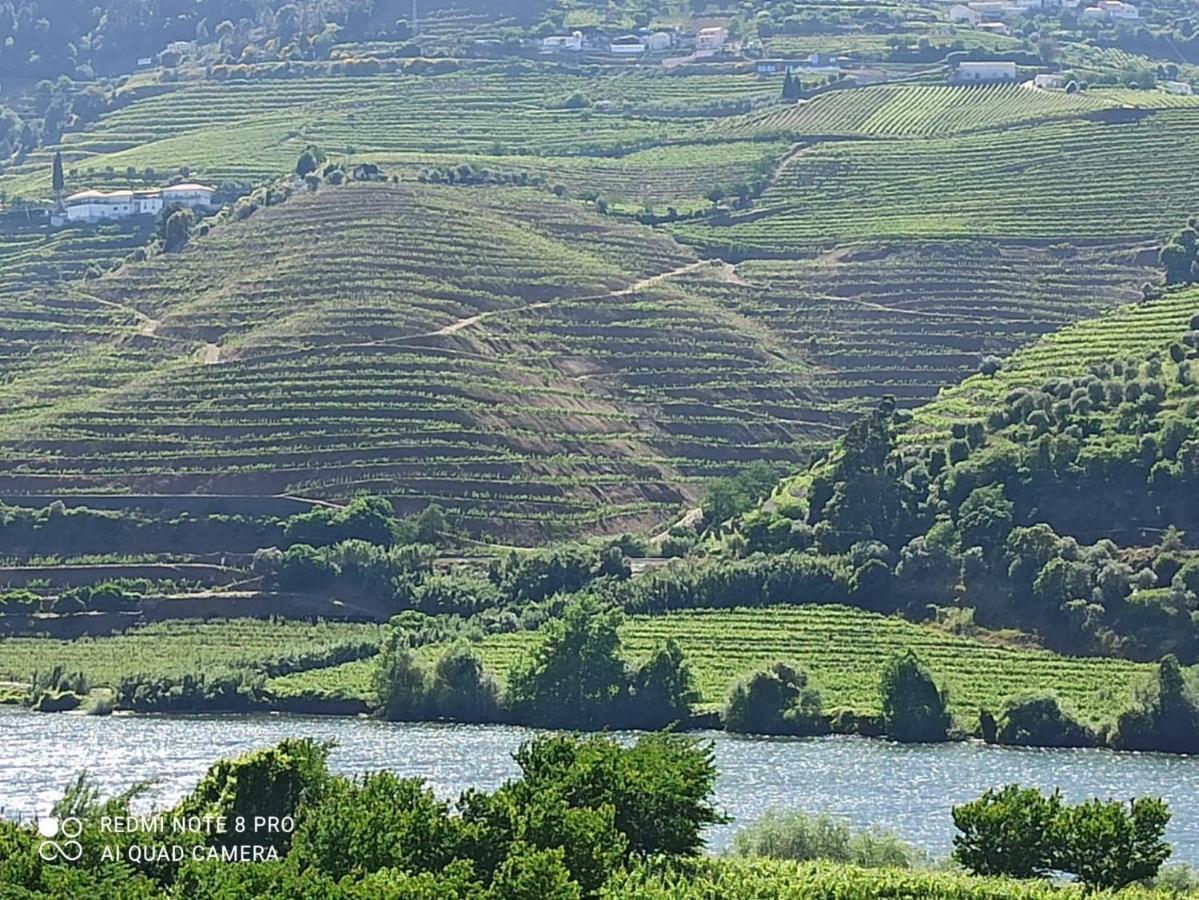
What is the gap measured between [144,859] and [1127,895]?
18.4 metres

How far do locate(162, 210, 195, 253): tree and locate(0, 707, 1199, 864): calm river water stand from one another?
52.3m

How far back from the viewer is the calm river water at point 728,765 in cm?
7425

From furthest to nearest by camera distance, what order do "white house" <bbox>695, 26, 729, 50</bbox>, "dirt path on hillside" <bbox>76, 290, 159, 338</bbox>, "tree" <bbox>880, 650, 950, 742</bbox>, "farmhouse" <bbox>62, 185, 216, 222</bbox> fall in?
"white house" <bbox>695, 26, 729, 50</bbox>, "farmhouse" <bbox>62, 185, 216, 222</bbox>, "dirt path on hillside" <bbox>76, 290, 159, 338</bbox>, "tree" <bbox>880, 650, 950, 742</bbox>

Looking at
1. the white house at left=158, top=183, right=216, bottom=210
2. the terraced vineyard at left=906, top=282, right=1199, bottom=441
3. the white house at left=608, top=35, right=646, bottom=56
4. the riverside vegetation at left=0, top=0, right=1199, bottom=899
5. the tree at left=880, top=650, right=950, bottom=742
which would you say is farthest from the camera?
the white house at left=608, top=35, right=646, bottom=56

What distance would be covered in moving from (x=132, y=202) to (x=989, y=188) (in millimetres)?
47614

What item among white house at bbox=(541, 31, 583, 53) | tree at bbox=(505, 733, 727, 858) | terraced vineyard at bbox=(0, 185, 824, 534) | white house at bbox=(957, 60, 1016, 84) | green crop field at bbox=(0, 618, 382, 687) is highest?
white house at bbox=(541, 31, 583, 53)

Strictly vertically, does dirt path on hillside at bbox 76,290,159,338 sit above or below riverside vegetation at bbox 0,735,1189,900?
below

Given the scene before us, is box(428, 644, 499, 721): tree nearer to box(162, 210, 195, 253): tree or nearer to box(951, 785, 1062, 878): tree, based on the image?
box(951, 785, 1062, 878): tree

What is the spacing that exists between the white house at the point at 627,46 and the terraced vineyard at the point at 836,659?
96362mm

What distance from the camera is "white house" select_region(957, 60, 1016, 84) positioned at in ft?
562

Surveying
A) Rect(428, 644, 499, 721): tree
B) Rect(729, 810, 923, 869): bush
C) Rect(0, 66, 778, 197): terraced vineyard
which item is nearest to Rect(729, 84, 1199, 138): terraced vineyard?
Rect(0, 66, 778, 197): terraced vineyard

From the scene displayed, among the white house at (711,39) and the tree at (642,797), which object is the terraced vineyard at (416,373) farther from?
the tree at (642,797)

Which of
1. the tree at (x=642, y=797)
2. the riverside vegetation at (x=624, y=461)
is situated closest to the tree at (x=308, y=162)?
the riverside vegetation at (x=624, y=461)

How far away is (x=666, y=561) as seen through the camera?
10531 centimetres
